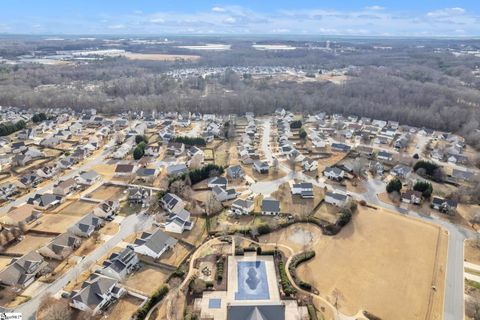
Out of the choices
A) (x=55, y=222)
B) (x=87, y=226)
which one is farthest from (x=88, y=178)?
(x=87, y=226)

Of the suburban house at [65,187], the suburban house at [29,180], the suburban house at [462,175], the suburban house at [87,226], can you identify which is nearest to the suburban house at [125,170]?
the suburban house at [65,187]

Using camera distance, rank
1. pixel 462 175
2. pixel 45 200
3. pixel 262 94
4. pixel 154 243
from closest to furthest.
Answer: pixel 154 243, pixel 45 200, pixel 462 175, pixel 262 94

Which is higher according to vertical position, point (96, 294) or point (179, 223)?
point (179, 223)

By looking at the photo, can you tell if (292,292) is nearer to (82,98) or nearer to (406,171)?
(406,171)

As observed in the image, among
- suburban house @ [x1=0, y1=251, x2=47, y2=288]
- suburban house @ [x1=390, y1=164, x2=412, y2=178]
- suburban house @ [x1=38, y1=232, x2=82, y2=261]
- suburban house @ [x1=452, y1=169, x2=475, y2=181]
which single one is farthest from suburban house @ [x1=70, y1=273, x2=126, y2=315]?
suburban house @ [x1=452, y1=169, x2=475, y2=181]

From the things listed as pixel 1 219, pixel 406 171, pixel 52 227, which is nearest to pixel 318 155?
pixel 406 171

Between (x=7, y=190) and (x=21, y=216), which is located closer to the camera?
(x=21, y=216)

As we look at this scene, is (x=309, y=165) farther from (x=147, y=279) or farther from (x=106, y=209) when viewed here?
(x=147, y=279)

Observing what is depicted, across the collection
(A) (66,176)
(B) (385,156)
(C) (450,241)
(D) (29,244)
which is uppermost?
(B) (385,156)
